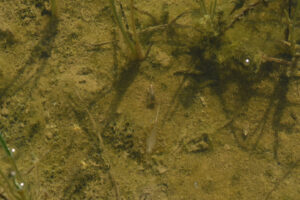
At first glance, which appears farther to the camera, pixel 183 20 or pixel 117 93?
pixel 183 20

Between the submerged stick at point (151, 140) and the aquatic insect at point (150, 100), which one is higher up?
the aquatic insect at point (150, 100)

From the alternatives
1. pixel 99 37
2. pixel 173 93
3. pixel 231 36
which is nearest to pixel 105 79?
pixel 99 37

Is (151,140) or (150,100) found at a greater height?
(150,100)

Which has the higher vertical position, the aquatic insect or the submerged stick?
the aquatic insect

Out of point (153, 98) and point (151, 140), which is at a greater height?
point (153, 98)

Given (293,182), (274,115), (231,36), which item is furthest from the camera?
(231,36)

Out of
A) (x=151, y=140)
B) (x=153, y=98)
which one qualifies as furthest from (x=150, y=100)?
(x=151, y=140)

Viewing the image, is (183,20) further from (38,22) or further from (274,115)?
(38,22)

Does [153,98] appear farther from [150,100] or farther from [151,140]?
[151,140]
